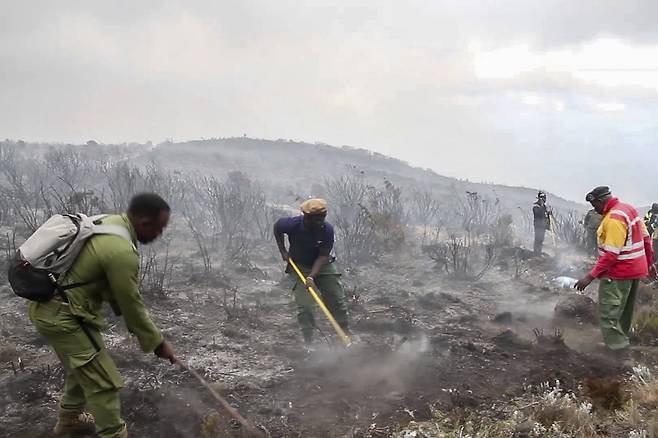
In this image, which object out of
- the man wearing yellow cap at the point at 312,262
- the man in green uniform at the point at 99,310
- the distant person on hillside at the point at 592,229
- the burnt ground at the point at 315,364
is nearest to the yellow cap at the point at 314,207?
the man wearing yellow cap at the point at 312,262

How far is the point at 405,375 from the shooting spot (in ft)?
13.5

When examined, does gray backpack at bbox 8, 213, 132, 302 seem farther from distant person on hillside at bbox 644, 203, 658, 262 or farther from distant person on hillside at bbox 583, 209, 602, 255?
distant person on hillside at bbox 644, 203, 658, 262

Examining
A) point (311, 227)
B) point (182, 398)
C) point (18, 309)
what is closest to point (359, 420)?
point (182, 398)

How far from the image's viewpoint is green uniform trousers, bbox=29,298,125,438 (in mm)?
2529

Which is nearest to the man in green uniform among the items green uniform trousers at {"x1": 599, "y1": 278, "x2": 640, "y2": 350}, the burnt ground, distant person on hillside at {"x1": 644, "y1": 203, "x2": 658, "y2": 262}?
the burnt ground

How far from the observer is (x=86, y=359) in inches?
101

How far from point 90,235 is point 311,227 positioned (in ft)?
7.86

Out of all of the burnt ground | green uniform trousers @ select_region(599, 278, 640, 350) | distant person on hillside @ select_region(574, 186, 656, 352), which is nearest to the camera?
the burnt ground

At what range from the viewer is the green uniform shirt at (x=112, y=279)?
7.99 ft

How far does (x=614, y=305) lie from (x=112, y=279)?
156 inches

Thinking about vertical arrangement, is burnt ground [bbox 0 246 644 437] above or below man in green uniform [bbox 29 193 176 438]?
below

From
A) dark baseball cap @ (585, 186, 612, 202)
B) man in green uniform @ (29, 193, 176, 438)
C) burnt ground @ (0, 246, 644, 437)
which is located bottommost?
burnt ground @ (0, 246, 644, 437)

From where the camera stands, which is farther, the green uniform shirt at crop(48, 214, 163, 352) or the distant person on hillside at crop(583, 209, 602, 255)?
the distant person on hillside at crop(583, 209, 602, 255)

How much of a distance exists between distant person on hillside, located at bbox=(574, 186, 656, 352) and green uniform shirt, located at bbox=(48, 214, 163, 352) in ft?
11.4
